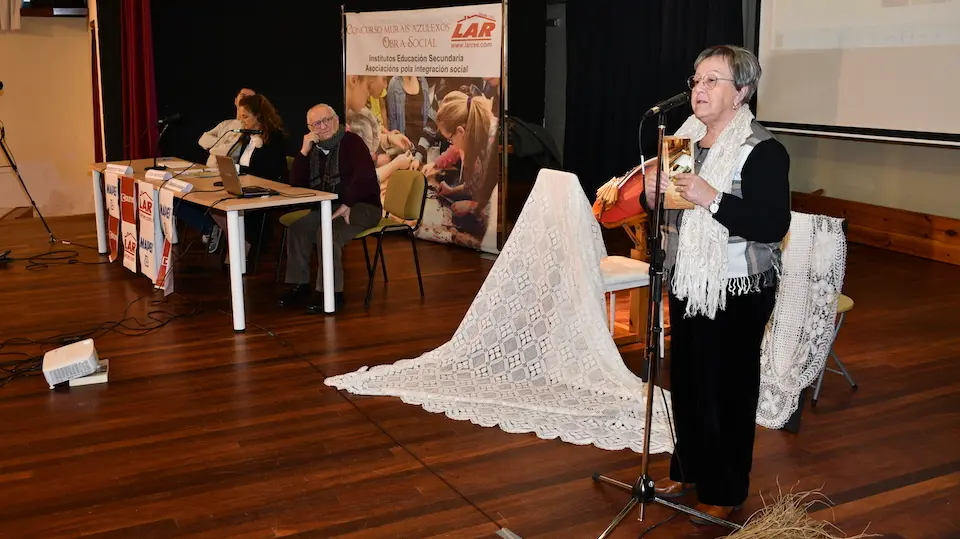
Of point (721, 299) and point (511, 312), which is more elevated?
point (721, 299)

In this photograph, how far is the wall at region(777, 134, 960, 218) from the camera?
7258 mm

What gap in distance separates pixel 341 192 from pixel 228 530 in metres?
2.98

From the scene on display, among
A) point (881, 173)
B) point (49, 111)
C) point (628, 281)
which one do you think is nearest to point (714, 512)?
point (628, 281)

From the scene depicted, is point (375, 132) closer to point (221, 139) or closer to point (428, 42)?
point (428, 42)

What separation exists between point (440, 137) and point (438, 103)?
26cm

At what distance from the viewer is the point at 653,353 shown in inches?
104

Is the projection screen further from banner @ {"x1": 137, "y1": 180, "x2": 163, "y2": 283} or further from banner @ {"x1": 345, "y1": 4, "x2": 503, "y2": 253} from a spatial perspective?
banner @ {"x1": 137, "y1": 180, "x2": 163, "y2": 283}

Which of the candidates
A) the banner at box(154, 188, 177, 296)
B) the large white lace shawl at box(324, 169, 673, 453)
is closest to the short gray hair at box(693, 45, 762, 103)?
the large white lace shawl at box(324, 169, 673, 453)

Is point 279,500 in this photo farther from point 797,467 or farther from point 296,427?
point 797,467

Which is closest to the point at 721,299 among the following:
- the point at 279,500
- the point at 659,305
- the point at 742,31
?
the point at 659,305

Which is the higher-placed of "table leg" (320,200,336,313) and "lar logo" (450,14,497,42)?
"lar logo" (450,14,497,42)

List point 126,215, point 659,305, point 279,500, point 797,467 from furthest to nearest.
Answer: point 126,215
point 797,467
point 279,500
point 659,305

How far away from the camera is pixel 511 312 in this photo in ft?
13.9

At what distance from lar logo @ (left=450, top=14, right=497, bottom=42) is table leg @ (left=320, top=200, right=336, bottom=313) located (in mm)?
2183
